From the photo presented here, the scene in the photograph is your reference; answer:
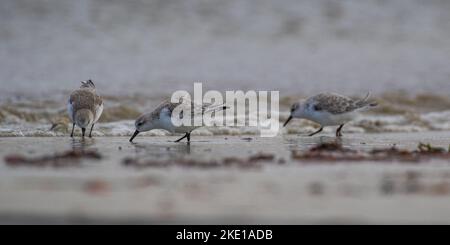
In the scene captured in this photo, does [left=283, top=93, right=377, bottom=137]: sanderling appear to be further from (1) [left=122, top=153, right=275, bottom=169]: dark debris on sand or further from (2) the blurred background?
(2) the blurred background

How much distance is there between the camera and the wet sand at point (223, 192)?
5258 mm

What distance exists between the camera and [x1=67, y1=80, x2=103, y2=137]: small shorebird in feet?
32.2

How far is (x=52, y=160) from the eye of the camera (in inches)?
288

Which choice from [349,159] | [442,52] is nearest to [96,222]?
[349,159]

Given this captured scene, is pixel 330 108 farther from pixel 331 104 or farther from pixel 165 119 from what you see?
pixel 165 119

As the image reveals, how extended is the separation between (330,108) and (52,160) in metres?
4.72

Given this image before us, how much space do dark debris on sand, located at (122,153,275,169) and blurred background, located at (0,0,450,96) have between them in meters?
6.50

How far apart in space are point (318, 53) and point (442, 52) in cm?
354

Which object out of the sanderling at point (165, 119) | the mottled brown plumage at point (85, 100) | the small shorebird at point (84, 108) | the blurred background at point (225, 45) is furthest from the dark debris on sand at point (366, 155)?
the blurred background at point (225, 45)

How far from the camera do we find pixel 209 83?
15266mm

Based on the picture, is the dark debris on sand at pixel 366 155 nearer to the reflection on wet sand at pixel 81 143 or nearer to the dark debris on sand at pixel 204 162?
the dark debris on sand at pixel 204 162

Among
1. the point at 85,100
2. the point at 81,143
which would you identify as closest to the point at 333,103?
the point at 85,100

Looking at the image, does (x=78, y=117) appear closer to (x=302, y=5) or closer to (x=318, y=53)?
(x=318, y=53)
